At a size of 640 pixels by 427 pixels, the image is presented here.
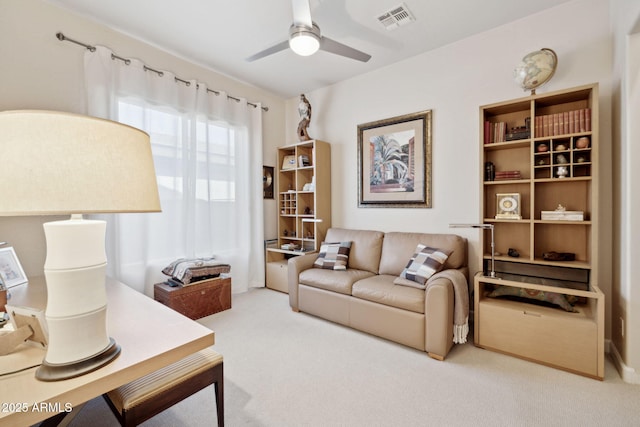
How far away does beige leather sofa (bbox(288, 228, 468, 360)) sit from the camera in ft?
7.21

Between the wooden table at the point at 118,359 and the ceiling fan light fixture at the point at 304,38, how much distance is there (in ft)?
6.32

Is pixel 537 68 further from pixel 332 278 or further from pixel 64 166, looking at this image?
pixel 64 166

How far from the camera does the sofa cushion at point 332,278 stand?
2.74 meters

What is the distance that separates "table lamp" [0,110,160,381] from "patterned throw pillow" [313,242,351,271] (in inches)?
92.2

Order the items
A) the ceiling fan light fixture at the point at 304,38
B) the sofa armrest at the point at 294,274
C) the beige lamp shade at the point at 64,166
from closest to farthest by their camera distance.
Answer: the beige lamp shade at the point at 64,166, the ceiling fan light fixture at the point at 304,38, the sofa armrest at the point at 294,274

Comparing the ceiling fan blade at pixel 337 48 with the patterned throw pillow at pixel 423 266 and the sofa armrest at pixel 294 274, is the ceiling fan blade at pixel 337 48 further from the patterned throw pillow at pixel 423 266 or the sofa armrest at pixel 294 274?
the sofa armrest at pixel 294 274

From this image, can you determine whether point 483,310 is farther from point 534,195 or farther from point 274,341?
point 274,341

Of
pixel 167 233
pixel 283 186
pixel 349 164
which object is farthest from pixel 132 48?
pixel 349 164

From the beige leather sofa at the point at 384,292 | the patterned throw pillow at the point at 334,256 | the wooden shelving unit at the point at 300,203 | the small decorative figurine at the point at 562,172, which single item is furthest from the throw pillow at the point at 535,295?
the wooden shelving unit at the point at 300,203

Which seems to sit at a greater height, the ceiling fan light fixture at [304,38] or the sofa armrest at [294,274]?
the ceiling fan light fixture at [304,38]

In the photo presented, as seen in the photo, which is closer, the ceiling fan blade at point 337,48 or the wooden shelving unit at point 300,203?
the ceiling fan blade at point 337,48

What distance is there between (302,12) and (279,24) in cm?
90

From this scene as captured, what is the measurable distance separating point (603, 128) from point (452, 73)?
140 cm

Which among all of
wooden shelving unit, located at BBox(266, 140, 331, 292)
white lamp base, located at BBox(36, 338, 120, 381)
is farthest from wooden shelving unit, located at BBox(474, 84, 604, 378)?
white lamp base, located at BBox(36, 338, 120, 381)
